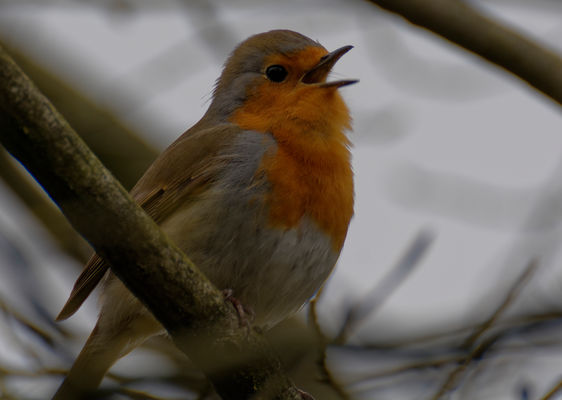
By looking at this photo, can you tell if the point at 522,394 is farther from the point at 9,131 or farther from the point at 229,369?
the point at 9,131

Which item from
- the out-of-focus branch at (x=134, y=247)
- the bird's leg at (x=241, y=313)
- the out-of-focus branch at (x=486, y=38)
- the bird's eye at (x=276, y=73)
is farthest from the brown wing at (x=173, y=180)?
the out-of-focus branch at (x=486, y=38)

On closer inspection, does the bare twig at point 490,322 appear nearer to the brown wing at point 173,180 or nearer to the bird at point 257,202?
the bird at point 257,202

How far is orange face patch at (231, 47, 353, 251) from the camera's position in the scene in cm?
437

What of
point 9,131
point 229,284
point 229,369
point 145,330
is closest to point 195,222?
point 229,284

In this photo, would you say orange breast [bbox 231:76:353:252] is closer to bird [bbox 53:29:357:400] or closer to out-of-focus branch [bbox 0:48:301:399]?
bird [bbox 53:29:357:400]

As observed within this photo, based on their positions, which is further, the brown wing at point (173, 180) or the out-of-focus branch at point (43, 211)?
the out-of-focus branch at point (43, 211)

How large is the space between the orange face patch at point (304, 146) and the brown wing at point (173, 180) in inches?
9.6

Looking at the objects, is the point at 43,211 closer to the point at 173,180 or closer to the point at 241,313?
the point at 173,180

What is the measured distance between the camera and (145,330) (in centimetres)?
454

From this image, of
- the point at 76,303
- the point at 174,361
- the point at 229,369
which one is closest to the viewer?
the point at 229,369

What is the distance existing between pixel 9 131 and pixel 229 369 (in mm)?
1432

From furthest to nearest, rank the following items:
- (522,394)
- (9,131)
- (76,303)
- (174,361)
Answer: (76,303) < (174,361) < (522,394) < (9,131)

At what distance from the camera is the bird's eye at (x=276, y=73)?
5.23 metres

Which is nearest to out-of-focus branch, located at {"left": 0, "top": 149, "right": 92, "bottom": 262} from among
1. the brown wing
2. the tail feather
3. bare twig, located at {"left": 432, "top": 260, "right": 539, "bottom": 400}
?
the brown wing
